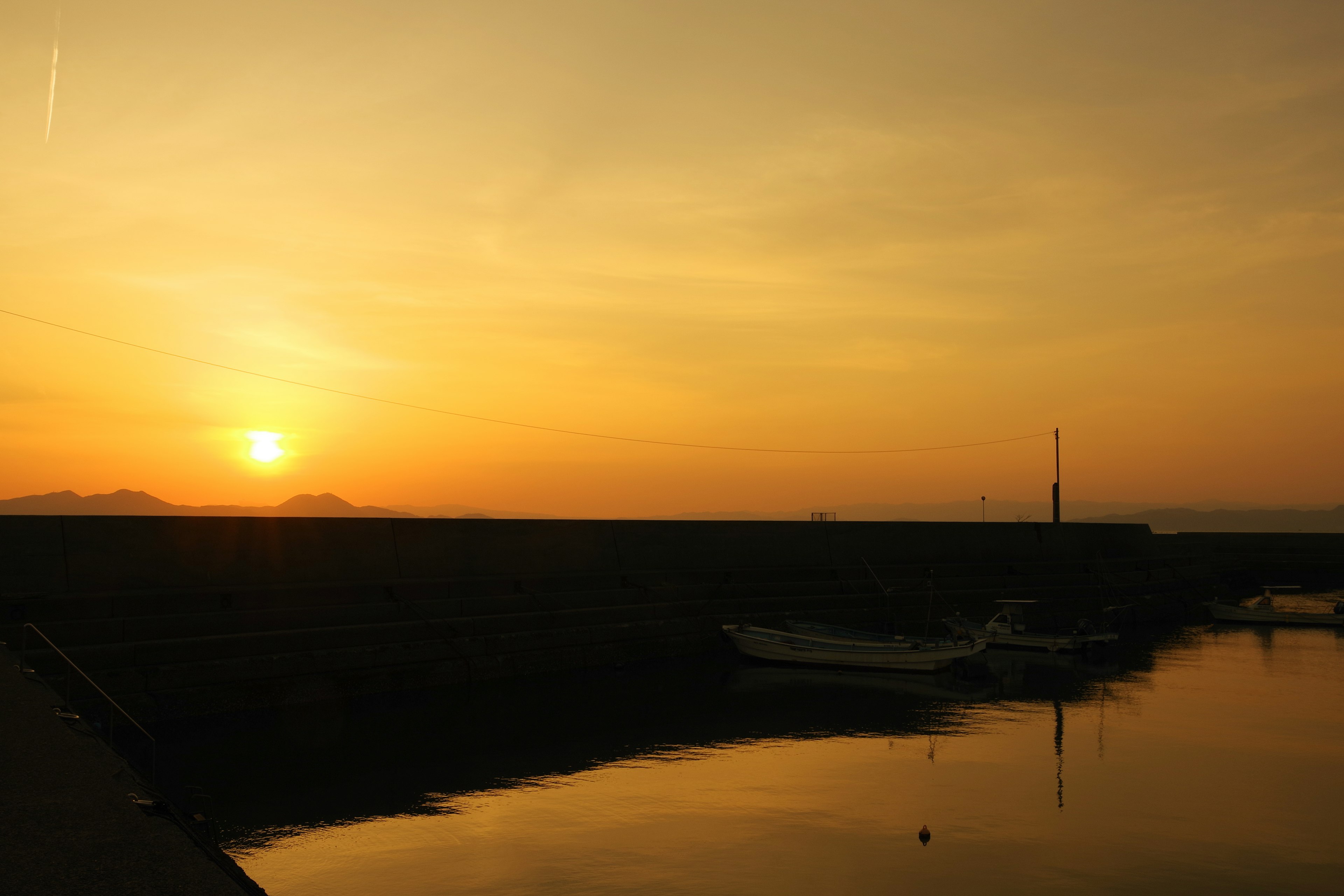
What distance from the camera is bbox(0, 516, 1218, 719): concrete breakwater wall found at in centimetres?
2122

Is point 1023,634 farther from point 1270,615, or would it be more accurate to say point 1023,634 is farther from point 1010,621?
point 1270,615

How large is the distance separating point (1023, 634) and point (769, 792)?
25201 mm

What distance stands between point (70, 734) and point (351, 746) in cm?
870

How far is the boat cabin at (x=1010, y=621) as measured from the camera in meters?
40.3

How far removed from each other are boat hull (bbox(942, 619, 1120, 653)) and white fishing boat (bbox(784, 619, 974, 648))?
475cm

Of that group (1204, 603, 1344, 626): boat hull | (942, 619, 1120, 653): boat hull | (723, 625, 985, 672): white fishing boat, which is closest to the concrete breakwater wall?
(723, 625, 985, 672): white fishing boat

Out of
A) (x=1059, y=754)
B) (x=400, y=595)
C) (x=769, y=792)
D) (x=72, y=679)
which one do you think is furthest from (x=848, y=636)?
(x=72, y=679)

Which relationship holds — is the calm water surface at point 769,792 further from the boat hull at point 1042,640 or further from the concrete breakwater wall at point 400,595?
the boat hull at point 1042,640

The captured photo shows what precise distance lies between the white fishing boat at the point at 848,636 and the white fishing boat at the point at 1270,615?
2596 cm

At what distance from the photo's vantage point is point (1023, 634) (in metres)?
40.2

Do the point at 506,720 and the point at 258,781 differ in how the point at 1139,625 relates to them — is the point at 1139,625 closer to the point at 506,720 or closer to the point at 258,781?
the point at 506,720

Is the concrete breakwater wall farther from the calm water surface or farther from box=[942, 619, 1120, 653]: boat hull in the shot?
box=[942, 619, 1120, 653]: boat hull

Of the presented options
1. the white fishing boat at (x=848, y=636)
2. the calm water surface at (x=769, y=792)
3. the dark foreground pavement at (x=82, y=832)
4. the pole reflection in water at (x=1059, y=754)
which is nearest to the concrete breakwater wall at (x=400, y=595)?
the calm water surface at (x=769, y=792)

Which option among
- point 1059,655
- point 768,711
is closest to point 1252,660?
point 1059,655
